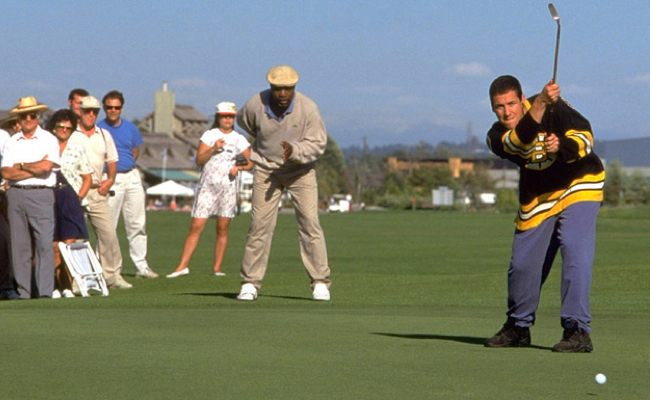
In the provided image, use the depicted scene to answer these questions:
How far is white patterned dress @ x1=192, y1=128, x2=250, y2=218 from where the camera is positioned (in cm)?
1484

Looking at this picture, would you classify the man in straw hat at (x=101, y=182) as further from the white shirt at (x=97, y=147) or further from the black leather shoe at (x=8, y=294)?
the black leather shoe at (x=8, y=294)

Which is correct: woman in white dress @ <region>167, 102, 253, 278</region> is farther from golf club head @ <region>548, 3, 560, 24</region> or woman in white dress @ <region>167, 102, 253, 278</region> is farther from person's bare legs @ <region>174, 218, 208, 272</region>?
golf club head @ <region>548, 3, 560, 24</region>

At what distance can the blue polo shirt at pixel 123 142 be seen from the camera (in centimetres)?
1469

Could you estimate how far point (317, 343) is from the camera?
23.5ft

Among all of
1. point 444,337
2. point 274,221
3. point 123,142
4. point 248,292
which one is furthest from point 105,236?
point 444,337

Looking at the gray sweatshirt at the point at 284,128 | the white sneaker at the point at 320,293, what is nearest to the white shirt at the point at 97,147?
the gray sweatshirt at the point at 284,128

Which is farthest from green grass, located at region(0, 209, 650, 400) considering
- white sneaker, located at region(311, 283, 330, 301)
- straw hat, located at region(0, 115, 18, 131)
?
straw hat, located at region(0, 115, 18, 131)

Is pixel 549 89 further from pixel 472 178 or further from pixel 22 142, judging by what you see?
pixel 472 178

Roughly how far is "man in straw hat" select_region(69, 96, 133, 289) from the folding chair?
702mm

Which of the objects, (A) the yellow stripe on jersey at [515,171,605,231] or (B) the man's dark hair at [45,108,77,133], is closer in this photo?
(A) the yellow stripe on jersey at [515,171,605,231]

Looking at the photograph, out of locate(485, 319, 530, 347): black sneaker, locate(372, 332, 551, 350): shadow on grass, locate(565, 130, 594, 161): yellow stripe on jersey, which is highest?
locate(565, 130, 594, 161): yellow stripe on jersey

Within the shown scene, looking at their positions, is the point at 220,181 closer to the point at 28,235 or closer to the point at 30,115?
the point at 28,235

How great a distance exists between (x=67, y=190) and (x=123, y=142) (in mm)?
1935

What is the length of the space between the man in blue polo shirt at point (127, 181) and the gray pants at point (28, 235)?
2.30 meters
